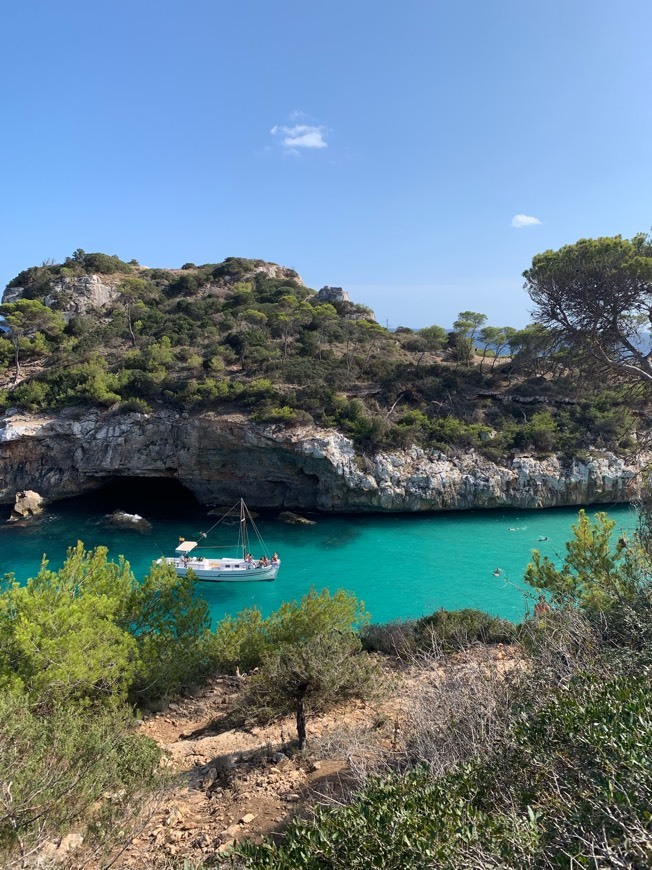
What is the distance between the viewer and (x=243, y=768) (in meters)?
6.86

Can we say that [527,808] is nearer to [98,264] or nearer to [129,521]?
[129,521]

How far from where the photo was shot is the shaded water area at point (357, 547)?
17.9m

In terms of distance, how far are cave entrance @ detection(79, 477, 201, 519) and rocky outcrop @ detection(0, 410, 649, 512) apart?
1928mm

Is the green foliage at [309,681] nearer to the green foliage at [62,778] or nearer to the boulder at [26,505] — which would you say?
the green foliage at [62,778]

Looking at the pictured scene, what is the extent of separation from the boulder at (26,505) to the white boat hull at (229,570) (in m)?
11.9

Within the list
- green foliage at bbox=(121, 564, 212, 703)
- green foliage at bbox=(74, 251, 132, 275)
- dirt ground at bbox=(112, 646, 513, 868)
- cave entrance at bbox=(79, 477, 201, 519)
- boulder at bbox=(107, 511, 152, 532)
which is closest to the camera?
dirt ground at bbox=(112, 646, 513, 868)

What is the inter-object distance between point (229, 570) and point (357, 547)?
653 cm

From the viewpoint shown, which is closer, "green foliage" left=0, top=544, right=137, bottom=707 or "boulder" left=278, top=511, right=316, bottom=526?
"green foliage" left=0, top=544, right=137, bottom=707

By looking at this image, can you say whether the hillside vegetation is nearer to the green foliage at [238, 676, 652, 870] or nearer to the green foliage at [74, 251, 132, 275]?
the green foliage at [74, 251, 132, 275]

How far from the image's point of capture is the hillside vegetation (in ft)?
88.7

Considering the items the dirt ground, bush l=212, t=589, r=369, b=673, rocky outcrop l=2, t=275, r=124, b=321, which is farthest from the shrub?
the dirt ground

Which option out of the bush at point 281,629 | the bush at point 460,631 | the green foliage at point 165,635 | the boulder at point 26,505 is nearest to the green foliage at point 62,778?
the green foliage at point 165,635

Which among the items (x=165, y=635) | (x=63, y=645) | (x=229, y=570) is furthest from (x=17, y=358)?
(x=63, y=645)

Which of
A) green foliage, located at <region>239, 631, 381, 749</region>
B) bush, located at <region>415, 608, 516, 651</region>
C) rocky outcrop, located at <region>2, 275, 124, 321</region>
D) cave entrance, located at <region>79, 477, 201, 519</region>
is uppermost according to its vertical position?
rocky outcrop, located at <region>2, 275, 124, 321</region>
